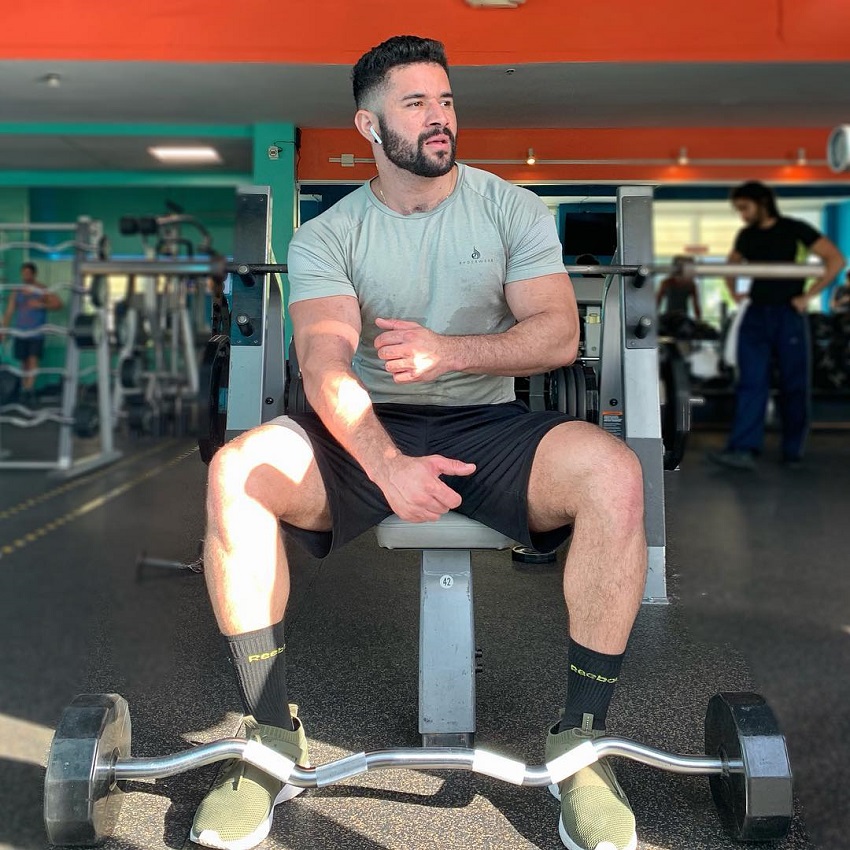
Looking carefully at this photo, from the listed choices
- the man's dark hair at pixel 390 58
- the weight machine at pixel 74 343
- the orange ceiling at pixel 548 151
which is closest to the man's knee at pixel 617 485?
the orange ceiling at pixel 548 151

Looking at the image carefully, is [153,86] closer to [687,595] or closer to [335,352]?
[335,352]


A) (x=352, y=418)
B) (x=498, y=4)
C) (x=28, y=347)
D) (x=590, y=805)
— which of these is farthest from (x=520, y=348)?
(x=28, y=347)

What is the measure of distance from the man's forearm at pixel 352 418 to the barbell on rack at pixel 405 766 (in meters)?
0.40

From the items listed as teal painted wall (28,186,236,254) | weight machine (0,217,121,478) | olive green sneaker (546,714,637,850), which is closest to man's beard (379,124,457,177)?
olive green sneaker (546,714,637,850)

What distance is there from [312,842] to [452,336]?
76 centimetres

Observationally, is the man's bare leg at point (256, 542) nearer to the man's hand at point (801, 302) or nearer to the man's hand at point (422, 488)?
the man's hand at point (422, 488)

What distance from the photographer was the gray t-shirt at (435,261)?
145 centimetres

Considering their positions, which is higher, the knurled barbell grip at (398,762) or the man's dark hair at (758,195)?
the man's dark hair at (758,195)

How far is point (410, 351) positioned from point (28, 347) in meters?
6.29

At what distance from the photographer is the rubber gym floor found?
4.37 ft

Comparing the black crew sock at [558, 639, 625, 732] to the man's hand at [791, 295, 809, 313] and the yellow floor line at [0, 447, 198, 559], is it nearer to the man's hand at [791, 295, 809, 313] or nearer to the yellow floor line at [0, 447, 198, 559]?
the man's hand at [791, 295, 809, 313]

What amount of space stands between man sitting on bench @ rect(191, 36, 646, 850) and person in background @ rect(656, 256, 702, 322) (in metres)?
0.17

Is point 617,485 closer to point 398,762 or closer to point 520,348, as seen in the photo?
point 520,348

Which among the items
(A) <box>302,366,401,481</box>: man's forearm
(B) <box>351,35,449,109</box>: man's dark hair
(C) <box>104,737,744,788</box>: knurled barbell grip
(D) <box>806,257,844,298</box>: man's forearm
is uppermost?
(B) <box>351,35,449,109</box>: man's dark hair
